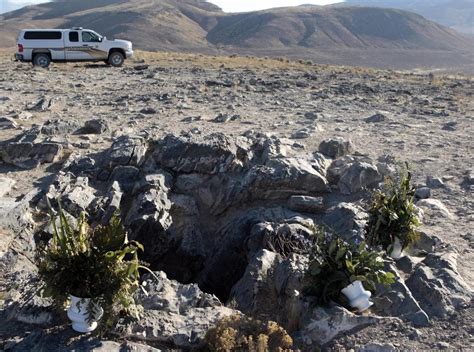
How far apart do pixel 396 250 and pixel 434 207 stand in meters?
2.17

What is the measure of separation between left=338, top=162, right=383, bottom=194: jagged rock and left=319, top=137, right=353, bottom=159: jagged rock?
44.9 inches

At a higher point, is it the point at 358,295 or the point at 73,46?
the point at 73,46

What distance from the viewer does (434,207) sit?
9.39 meters

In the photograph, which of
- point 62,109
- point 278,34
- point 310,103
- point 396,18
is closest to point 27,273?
point 62,109

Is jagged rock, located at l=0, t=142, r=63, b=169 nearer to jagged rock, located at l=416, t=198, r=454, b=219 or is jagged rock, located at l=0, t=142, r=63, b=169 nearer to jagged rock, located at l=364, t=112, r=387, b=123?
jagged rock, located at l=416, t=198, r=454, b=219

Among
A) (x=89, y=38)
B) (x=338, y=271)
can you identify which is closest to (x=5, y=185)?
(x=338, y=271)

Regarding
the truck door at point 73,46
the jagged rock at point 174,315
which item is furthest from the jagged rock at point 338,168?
the truck door at point 73,46

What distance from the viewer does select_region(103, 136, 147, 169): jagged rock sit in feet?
35.7

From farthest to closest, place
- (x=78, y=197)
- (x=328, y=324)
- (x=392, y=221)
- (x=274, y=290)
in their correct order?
(x=78, y=197) < (x=392, y=221) < (x=274, y=290) < (x=328, y=324)

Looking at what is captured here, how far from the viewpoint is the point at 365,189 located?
32.8ft

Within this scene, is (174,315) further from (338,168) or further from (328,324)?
(338,168)

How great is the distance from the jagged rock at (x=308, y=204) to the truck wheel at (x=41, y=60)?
22435 mm

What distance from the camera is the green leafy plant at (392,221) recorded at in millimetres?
7543

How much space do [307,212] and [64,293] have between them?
210 inches
